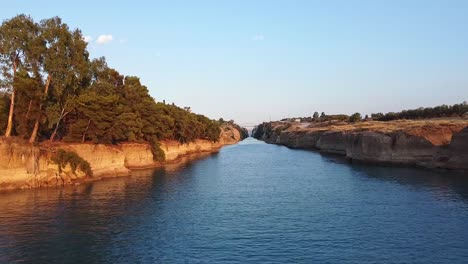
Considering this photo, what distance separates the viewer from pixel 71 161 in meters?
65.2

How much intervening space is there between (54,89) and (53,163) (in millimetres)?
12319

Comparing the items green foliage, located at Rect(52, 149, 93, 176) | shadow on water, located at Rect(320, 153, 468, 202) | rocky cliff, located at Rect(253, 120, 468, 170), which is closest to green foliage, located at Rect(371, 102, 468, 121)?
rocky cliff, located at Rect(253, 120, 468, 170)

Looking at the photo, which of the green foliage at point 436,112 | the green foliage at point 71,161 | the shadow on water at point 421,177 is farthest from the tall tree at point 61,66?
the green foliage at point 436,112

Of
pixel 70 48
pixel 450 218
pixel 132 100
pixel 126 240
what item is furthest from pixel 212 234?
pixel 132 100

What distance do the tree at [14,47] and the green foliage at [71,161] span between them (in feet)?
27.0

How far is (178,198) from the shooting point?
5350cm

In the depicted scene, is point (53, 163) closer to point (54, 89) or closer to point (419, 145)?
point (54, 89)

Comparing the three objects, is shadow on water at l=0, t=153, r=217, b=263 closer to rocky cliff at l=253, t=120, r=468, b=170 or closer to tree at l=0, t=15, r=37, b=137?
tree at l=0, t=15, r=37, b=137

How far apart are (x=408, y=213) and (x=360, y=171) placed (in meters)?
39.8

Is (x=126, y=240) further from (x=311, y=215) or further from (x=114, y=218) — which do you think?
(x=311, y=215)

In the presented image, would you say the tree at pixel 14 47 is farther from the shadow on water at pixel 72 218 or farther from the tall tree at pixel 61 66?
the shadow on water at pixel 72 218

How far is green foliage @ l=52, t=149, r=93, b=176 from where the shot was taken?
208 ft

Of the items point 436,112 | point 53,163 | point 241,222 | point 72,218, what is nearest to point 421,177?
point 241,222

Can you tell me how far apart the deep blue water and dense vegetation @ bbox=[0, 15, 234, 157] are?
A: 527 inches
